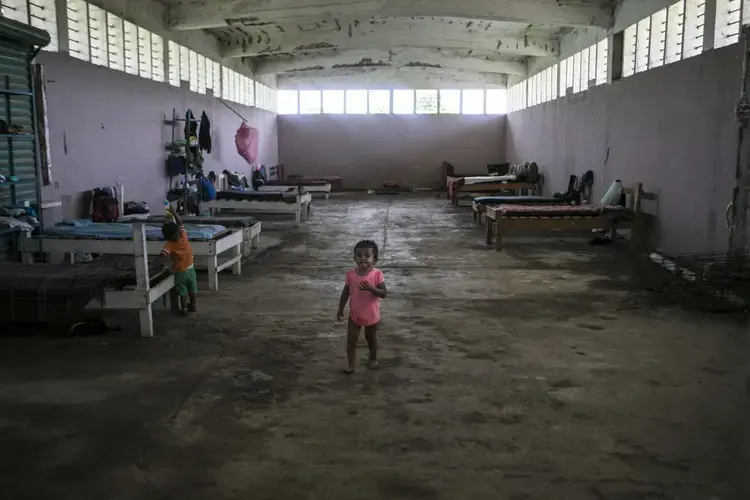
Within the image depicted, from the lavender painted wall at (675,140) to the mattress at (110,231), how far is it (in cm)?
567

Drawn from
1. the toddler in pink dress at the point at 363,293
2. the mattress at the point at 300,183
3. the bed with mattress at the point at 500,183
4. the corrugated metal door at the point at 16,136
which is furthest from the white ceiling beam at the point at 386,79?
the toddler in pink dress at the point at 363,293

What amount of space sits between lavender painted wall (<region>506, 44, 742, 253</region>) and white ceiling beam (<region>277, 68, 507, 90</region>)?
30.7 ft

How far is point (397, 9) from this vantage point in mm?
12398

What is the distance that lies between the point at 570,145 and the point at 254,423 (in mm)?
11614

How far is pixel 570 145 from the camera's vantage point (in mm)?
13688

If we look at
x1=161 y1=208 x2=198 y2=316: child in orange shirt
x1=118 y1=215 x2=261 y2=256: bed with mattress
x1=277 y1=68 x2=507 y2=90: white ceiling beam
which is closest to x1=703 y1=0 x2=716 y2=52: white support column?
x1=118 y1=215 x2=261 y2=256: bed with mattress

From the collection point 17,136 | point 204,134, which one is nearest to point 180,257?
point 17,136

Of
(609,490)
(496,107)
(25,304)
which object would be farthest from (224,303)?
(496,107)

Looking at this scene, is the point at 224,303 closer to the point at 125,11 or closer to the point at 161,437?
the point at 161,437

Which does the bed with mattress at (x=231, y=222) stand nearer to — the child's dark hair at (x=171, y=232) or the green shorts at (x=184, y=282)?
the green shorts at (x=184, y=282)

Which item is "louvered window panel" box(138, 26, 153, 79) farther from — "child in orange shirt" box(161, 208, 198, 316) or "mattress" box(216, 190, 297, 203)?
"child in orange shirt" box(161, 208, 198, 316)

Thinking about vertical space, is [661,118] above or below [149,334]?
above

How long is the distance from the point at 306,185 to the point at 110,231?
1209 centimetres

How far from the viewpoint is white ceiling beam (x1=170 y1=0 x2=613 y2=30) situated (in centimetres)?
1159
